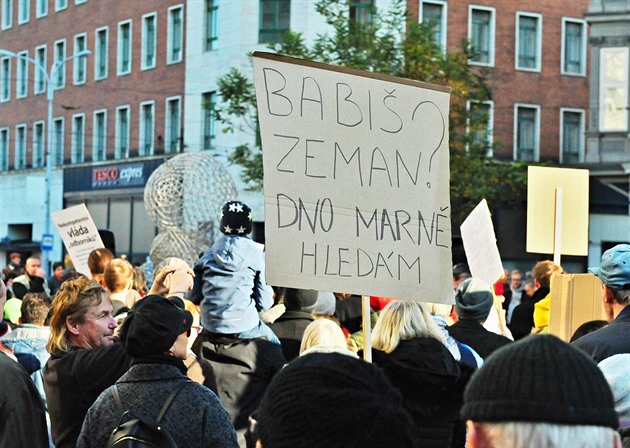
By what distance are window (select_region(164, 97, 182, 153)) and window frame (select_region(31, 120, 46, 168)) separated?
9866mm

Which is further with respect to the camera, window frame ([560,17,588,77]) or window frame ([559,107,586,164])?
window frame ([560,17,588,77])

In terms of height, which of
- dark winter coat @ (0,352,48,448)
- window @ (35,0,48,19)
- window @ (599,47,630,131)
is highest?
window @ (35,0,48,19)

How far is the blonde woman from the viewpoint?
5.38m

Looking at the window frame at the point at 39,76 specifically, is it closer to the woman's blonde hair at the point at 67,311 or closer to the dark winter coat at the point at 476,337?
the dark winter coat at the point at 476,337

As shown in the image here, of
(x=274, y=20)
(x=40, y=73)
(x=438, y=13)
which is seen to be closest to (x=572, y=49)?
(x=438, y=13)

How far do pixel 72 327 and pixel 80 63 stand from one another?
4785cm

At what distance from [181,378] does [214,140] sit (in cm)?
3860

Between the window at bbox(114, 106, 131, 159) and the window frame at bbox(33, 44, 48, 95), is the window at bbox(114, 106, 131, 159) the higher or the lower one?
the lower one

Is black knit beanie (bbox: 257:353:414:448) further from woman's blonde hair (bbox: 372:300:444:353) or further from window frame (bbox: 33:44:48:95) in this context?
window frame (bbox: 33:44:48:95)

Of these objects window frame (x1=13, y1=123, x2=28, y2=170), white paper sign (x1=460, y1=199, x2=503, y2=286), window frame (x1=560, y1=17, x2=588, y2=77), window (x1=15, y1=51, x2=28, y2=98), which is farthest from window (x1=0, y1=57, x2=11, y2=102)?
white paper sign (x1=460, y1=199, x2=503, y2=286)

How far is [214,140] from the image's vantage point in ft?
141

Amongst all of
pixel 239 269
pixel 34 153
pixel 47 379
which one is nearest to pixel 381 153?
pixel 47 379

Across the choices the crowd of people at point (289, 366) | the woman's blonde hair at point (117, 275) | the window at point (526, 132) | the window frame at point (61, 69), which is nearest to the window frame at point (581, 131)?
the window at point (526, 132)

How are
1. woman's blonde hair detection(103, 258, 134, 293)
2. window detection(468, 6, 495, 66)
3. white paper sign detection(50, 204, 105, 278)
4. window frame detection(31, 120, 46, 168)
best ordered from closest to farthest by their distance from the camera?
1. woman's blonde hair detection(103, 258, 134, 293)
2. white paper sign detection(50, 204, 105, 278)
3. window detection(468, 6, 495, 66)
4. window frame detection(31, 120, 46, 168)
